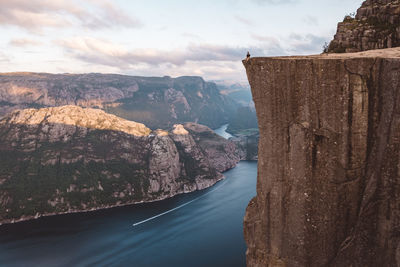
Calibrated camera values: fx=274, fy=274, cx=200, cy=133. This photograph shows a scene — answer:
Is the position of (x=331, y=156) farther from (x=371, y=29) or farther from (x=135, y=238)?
(x=135, y=238)

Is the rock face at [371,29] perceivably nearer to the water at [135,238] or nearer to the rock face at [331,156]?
the rock face at [331,156]

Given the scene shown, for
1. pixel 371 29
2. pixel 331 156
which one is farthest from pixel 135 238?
pixel 371 29

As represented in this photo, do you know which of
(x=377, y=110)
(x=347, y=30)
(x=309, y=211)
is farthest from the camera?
(x=347, y=30)

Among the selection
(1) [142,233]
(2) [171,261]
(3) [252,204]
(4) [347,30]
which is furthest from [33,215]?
(4) [347,30]

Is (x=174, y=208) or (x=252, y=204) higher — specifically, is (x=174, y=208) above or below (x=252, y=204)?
below

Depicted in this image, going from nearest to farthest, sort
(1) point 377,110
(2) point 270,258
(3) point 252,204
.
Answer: (1) point 377,110
(2) point 270,258
(3) point 252,204

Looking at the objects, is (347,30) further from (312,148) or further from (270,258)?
(270,258)
